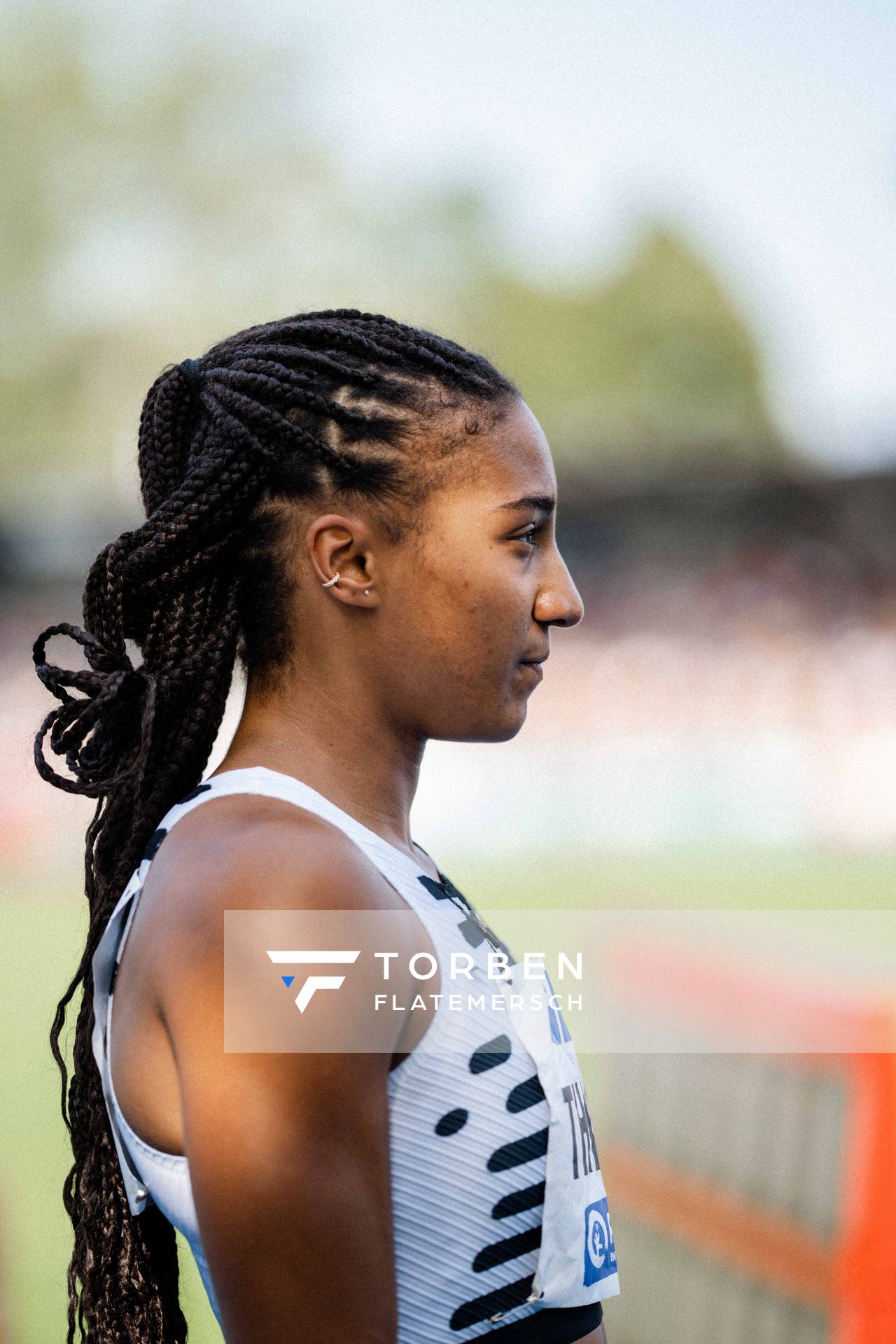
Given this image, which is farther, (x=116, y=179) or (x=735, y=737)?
(x=116, y=179)

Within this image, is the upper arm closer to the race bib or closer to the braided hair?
the race bib

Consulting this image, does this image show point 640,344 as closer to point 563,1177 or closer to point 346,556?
point 346,556

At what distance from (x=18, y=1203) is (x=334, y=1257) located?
16.4 feet

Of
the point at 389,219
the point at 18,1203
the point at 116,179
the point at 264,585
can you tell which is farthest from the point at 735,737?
the point at 116,179

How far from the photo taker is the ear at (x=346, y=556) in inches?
60.4

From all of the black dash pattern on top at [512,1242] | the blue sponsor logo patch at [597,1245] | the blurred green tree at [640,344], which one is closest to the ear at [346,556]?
the black dash pattern on top at [512,1242]

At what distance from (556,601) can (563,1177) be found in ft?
2.15

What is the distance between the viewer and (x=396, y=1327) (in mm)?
1242

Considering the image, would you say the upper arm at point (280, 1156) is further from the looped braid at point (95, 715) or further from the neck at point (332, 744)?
the looped braid at point (95, 715)

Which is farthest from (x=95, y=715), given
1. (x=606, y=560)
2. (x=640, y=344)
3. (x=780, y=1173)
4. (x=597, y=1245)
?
(x=640, y=344)

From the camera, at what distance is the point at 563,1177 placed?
1.41 metres

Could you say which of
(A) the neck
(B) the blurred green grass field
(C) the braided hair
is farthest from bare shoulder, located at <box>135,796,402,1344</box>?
(B) the blurred green grass field

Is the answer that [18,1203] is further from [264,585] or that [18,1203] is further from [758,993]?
[264,585]

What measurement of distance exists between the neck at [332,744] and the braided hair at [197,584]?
2.2 inches
